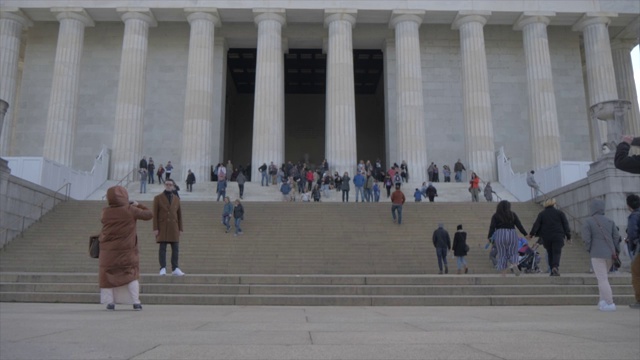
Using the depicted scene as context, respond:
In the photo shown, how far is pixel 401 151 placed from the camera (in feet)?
110

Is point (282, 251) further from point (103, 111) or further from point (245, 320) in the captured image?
point (103, 111)

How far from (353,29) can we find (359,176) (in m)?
14.9

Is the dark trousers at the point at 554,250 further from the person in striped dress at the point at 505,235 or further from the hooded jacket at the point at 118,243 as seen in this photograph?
the hooded jacket at the point at 118,243

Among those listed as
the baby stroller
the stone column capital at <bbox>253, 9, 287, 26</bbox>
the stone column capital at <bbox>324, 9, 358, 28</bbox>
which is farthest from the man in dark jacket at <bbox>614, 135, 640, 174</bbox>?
the stone column capital at <bbox>253, 9, 287, 26</bbox>

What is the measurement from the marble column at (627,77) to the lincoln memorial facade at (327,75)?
0.29ft

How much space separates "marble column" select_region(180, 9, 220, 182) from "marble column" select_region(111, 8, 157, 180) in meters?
2.84

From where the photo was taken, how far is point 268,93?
111ft

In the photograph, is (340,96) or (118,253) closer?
(118,253)

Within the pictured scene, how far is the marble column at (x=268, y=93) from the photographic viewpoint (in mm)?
33062

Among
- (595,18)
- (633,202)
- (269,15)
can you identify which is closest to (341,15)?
(269,15)

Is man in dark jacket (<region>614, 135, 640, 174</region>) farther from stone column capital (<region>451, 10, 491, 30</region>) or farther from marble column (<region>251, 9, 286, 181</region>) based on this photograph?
stone column capital (<region>451, 10, 491, 30</region>)

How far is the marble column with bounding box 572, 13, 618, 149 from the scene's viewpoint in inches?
1357

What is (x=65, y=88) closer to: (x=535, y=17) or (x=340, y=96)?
(x=340, y=96)

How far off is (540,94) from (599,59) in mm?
4798
